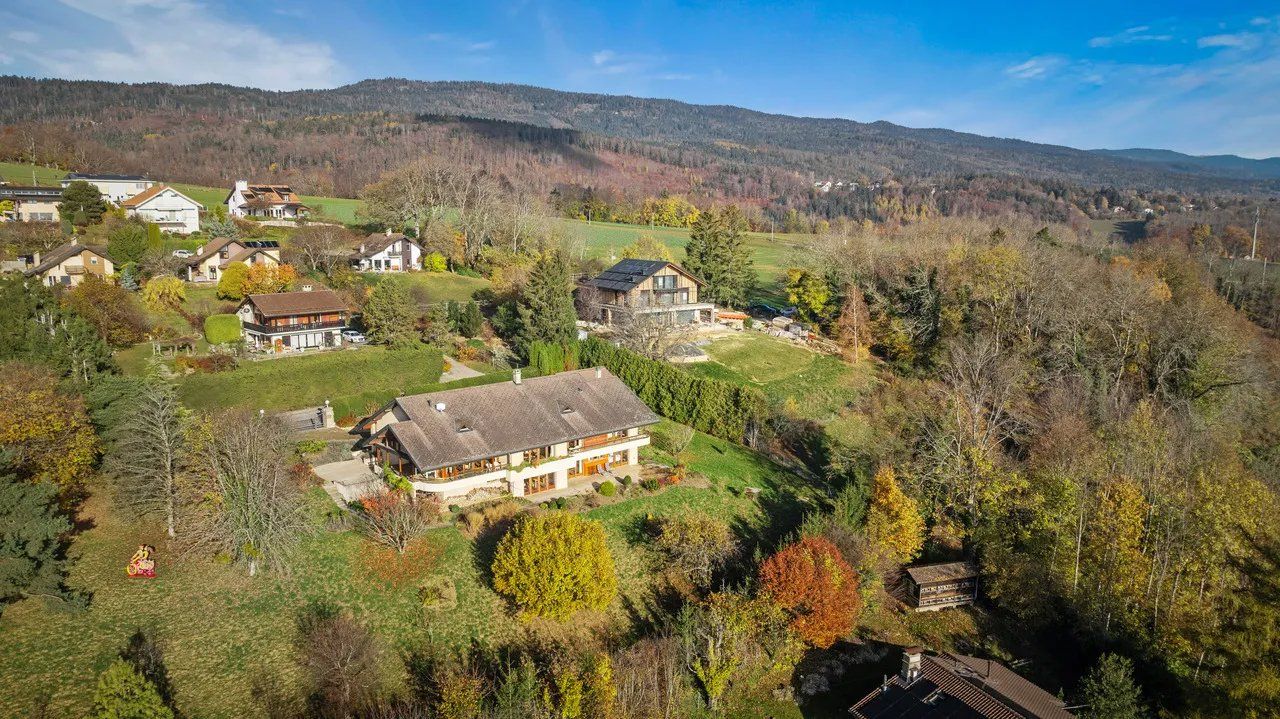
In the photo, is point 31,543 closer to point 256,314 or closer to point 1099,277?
point 256,314

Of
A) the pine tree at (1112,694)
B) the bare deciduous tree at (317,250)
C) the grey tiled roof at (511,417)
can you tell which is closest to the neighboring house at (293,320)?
the bare deciduous tree at (317,250)

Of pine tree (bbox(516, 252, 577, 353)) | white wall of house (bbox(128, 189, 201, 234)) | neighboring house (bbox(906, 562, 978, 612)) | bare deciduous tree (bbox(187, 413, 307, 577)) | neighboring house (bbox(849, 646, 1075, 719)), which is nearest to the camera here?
neighboring house (bbox(849, 646, 1075, 719))

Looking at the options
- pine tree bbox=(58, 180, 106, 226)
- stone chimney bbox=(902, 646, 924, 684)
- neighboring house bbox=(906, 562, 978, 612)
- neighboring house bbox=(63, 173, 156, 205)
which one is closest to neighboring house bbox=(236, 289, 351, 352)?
pine tree bbox=(58, 180, 106, 226)

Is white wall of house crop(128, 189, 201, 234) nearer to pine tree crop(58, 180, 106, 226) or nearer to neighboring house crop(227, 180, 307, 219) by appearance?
pine tree crop(58, 180, 106, 226)

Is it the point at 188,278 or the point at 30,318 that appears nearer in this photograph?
the point at 30,318

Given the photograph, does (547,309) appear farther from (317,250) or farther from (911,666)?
(911,666)

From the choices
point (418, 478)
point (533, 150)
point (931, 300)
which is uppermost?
point (533, 150)

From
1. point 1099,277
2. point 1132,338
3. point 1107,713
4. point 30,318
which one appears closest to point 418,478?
point 30,318

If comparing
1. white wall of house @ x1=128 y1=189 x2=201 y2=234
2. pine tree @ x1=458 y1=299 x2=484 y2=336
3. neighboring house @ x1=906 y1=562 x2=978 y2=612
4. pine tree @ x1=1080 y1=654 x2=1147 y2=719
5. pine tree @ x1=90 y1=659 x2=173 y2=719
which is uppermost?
white wall of house @ x1=128 y1=189 x2=201 y2=234
